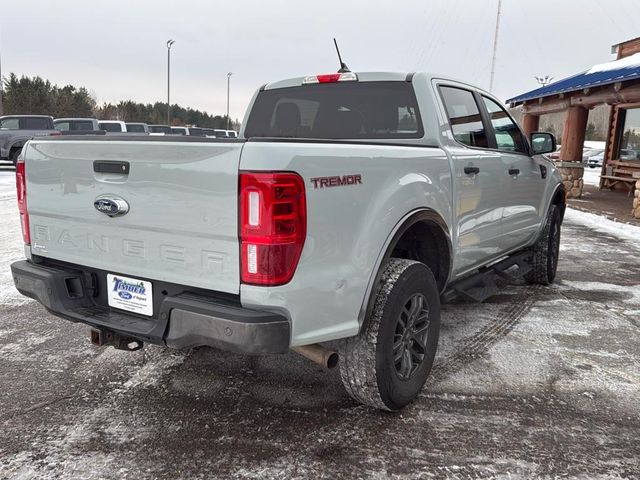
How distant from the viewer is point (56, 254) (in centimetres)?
291

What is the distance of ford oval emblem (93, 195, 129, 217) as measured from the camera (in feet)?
8.27

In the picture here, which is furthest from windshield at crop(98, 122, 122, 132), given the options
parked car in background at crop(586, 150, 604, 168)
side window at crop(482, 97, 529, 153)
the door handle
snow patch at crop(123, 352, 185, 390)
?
parked car in background at crop(586, 150, 604, 168)

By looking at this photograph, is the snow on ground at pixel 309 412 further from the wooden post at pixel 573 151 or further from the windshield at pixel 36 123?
the windshield at pixel 36 123

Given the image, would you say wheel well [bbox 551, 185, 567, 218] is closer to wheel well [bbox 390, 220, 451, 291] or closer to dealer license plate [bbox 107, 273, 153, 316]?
wheel well [bbox 390, 220, 451, 291]

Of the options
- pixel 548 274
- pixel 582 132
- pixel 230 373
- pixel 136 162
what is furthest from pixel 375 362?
pixel 582 132

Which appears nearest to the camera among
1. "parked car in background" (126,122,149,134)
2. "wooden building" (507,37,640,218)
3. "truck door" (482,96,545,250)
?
"truck door" (482,96,545,250)

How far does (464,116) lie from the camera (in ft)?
12.8

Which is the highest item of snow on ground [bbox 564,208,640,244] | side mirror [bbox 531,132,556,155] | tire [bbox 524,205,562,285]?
side mirror [bbox 531,132,556,155]

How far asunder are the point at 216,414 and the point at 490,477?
1429 millimetres

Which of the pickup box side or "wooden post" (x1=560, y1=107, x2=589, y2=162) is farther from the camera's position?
"wooden post" (x1=560, y1=107, x2=589, y2=162)

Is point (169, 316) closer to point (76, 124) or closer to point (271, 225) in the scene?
point (271, 225)

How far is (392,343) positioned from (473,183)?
4.66 ft

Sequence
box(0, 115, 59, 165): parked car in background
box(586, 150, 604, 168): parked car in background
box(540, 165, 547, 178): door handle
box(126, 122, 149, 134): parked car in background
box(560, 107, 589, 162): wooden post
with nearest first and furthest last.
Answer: box(540, 165, 547, 178): door handle < box(560, 107, 589, 162): wooden post < box(0, 115, 59, 165): parked car in background < box(126, 122, 149, 134): parked car in background < box(586, 150, 604, 168): parked car in background

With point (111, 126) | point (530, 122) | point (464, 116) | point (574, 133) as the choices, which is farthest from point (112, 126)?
point (464, 116)
